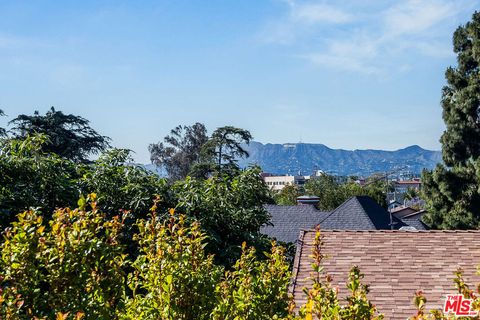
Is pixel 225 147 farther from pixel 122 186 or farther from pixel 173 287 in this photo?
pixel 173 287

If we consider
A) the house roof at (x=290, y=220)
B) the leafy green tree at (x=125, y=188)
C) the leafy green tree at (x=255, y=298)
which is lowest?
the house roof at (x=290, y=220)

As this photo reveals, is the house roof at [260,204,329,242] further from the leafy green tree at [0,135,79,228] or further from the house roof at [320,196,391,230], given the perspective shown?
the leafy green tree at [0,135,79,228]

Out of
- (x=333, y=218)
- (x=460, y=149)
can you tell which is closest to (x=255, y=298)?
(x=333, y=218)

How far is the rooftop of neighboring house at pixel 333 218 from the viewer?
23.9 meters

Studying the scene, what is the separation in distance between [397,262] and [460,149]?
18.9 m

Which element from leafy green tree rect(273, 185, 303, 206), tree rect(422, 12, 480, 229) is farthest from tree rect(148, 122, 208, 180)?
tree rect(422, 12, 480, 229)

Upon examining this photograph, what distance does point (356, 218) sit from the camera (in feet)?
79.0

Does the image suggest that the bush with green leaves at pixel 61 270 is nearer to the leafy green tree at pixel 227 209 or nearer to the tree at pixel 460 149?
the leafy green tree at pixel 227 209

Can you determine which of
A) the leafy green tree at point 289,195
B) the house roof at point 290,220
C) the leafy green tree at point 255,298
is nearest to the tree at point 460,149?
the house roof at point 290,220

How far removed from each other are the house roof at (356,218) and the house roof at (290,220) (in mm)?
1623

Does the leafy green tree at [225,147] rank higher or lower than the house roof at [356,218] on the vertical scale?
higher

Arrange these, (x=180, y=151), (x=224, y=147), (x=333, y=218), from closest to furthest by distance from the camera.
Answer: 1. (x=333, y=218)
2. (x=224, y=147)
3. (x=180, y=151)

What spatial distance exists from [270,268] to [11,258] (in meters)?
2.03

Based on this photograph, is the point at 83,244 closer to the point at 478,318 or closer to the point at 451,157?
the point at 478,318
